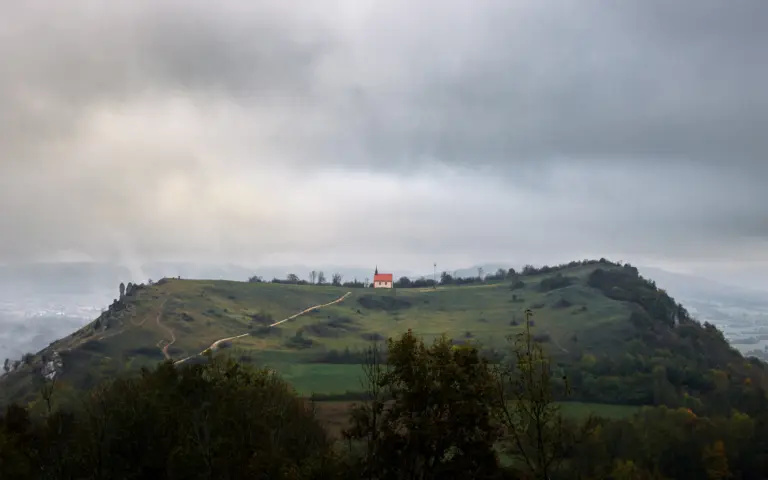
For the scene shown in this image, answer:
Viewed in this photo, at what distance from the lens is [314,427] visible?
57156mm

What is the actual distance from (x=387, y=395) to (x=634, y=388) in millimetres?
147190

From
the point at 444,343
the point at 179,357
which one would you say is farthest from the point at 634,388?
the point at 444,343

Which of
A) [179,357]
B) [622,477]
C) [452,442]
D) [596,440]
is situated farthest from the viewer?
[179,357]

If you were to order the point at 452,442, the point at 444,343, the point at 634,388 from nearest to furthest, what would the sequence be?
1. the point at 452,442
2. the point at 444,343
3. the point at 634,388

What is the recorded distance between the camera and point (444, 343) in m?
35.1

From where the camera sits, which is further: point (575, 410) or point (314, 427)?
point (575, 410)

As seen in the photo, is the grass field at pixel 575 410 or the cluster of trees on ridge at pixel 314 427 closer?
the cluster of trees on ridge at pixel 314 427

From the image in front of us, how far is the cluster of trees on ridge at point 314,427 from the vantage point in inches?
1262

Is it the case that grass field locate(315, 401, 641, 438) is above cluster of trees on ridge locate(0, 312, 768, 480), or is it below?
below

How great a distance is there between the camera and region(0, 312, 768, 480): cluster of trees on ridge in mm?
32062

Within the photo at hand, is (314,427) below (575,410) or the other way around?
the other way around

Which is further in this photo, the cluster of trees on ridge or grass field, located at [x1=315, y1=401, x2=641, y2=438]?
grass field, located at [x1=315, y1=401, x2=641, y2=438]

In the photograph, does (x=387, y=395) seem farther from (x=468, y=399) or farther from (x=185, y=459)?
(x=185, y=459)

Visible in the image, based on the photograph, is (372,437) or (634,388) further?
(634,388)
